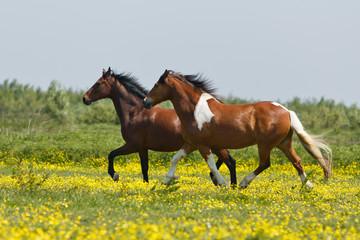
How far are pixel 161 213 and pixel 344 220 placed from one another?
2.74 metres

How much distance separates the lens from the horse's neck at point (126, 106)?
11406 mm

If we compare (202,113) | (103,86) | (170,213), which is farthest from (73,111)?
(170,213)

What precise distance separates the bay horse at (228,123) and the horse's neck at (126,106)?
5.11 feet

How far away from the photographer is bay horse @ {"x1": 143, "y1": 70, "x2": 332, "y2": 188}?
9.26 metres

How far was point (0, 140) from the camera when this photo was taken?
64.6ft

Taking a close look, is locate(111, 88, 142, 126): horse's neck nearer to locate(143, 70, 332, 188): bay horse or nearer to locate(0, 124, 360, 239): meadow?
locate(143, 70, 332, 188): bay horse

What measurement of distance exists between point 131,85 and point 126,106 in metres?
0.60

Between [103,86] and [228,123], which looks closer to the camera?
[228,123]

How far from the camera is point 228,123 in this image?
933 cm

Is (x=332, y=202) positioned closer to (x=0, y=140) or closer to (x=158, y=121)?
(x=158, y=121)

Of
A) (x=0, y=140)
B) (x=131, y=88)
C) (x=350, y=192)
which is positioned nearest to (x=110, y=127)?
(x=0, y=140)

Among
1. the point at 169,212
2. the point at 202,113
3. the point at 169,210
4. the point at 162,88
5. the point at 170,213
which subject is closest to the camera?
the point at 170,213

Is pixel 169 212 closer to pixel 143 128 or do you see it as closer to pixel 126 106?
pixel 143 128

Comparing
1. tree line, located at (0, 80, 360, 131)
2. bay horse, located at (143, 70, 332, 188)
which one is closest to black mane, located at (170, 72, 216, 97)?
bay horse, located at (143, 70, 332, 188)
